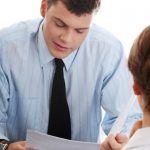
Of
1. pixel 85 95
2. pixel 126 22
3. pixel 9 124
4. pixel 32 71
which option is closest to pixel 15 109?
pixel 9 124

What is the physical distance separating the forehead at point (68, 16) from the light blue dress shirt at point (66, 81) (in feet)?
0.61

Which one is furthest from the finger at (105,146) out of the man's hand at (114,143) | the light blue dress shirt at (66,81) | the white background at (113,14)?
the white background at (113,14)

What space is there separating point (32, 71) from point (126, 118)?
17.8 inches

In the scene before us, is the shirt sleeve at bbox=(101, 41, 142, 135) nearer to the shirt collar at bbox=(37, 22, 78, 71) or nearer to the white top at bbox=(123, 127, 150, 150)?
the shirt collar at bbox=(37, 22, 78, 71)

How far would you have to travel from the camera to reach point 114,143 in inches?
52.5

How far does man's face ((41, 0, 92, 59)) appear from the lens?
4.68ft

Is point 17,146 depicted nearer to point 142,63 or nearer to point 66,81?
point 66,81

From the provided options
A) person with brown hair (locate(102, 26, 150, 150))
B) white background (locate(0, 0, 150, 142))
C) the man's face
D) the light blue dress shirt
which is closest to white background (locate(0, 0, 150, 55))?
white background (locate(0, 0, 150, 142))

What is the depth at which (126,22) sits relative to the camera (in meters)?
2.10

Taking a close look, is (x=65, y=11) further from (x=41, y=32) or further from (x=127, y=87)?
(x=127, y=87)

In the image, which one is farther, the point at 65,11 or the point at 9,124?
the point at 9,124

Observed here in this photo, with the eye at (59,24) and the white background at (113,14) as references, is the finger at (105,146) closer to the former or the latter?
the eye at (59,24)

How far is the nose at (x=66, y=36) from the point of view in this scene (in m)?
1.46

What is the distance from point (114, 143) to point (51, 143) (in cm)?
23
